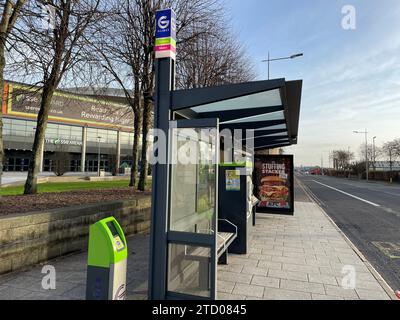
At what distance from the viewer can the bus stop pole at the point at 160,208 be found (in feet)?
10.6

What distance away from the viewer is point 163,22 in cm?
333

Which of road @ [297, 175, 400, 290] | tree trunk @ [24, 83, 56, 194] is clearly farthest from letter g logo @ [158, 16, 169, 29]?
tree trunk @ [24, 83, 56, 194]

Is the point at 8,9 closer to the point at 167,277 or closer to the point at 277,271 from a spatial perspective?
the point at 167,277

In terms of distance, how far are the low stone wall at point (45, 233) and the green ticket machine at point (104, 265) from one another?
5.94 feet

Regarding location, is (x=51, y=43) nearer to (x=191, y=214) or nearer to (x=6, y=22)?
(x=6, y=22)

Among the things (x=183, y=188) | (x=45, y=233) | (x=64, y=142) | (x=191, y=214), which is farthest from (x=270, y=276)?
(x=64, y=142)

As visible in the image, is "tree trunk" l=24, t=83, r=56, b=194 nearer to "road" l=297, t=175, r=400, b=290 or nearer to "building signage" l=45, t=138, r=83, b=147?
"road" l=297, t=175, r=400, b=290

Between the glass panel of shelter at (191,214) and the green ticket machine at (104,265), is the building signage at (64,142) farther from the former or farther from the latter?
the green ticket machine at (104,265)

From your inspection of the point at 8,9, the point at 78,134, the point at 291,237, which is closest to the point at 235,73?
the point at 291,237

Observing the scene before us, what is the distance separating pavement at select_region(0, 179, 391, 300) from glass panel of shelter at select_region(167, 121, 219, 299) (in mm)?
472

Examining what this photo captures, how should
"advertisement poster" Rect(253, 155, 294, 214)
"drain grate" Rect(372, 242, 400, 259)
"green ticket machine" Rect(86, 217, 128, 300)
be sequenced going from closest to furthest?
1. "green ticket machine" Rect(86, 217, 128, 300)
2. "drain grate" Rect(372, 242, 400, 259)
3. "advertisement poster" Rect(253, 155, 294, 214)

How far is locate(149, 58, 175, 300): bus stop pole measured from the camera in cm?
324

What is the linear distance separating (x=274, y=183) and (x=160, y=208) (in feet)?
21.9

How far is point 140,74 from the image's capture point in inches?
355
